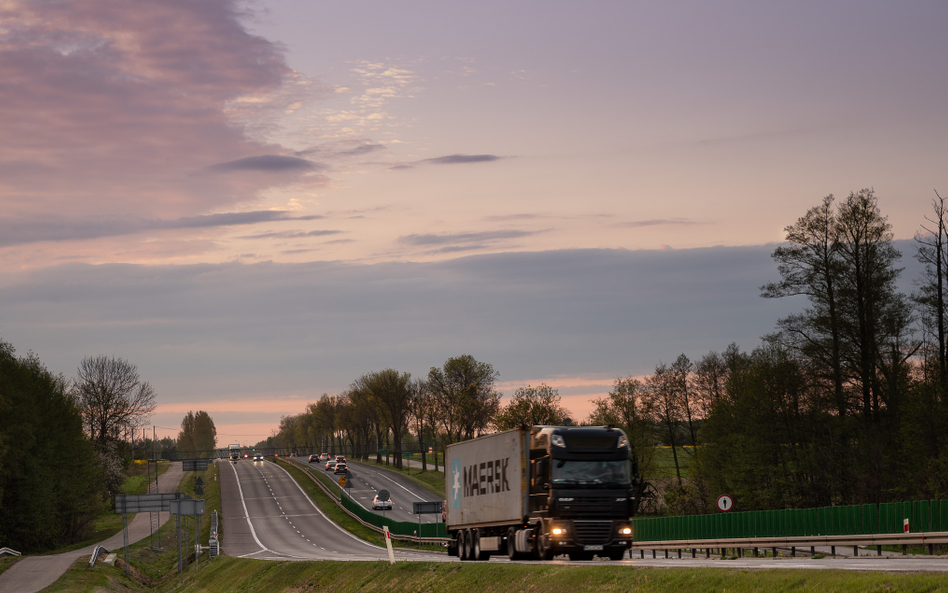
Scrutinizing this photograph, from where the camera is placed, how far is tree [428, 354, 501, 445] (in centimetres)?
12738

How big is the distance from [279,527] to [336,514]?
9552mm

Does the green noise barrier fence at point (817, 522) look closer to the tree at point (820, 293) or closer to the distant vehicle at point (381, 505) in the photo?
the tree at point (820, 293)

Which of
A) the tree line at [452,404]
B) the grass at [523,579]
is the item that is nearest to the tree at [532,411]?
the tree line at [452,404]

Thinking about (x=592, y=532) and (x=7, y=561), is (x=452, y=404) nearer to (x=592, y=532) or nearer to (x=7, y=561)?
(x=7, y=561)

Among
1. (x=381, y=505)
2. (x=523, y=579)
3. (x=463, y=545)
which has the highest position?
(x=523, y=579)

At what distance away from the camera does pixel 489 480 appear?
32.3m

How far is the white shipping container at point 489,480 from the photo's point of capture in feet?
96.5

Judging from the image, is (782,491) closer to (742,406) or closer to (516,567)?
(742,406)

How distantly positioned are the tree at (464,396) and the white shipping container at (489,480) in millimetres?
89221

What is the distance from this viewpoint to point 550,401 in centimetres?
10988

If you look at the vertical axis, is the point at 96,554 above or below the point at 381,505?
below

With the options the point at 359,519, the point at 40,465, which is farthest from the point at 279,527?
the point at 40,465

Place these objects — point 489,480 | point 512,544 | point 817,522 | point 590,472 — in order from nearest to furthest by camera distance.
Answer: point 590,472 < point 512,544 < point 489,480 < point 817,522

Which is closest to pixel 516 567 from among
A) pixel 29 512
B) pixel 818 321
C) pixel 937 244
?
pixel 818 321
